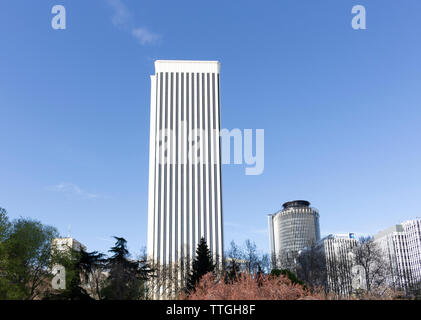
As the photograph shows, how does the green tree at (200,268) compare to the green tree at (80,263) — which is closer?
the green tree at (200,268)

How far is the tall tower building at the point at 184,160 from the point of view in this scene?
123 m

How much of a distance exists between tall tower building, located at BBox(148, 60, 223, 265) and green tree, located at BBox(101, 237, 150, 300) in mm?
69228

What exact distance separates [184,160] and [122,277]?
83046 millimetres

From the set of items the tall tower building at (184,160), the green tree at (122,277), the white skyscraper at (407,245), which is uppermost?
the tall tower building at (184,160)

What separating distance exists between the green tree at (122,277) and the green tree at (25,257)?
817 centimetres

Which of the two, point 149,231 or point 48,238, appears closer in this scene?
point 48,238

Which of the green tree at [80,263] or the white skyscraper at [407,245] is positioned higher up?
the white skyscraper at [407,245]

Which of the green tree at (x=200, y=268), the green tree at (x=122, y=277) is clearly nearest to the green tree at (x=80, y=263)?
the green tree at (x=122, y=277)

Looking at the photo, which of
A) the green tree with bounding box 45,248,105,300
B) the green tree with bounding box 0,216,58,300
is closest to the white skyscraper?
the green tree with bounding box 45,248,105,300

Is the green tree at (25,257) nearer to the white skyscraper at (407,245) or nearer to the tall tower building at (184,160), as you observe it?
the tall tower building at (184,160)
